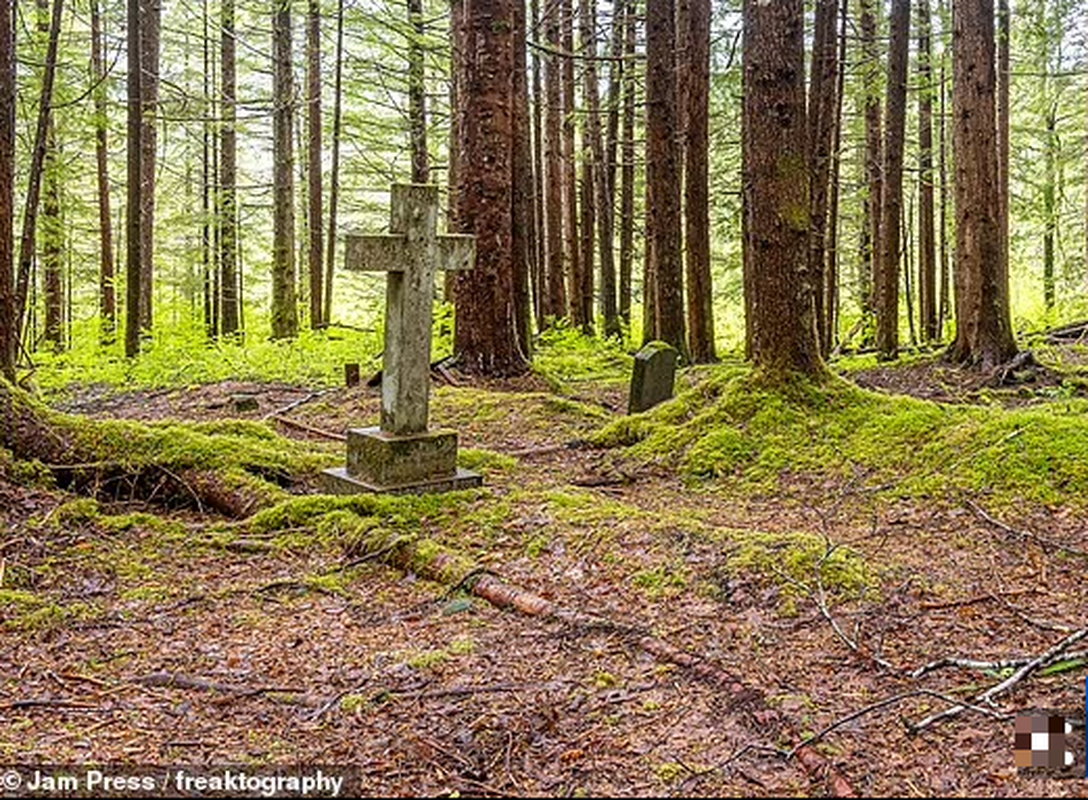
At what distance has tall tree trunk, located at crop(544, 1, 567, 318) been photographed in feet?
66.6

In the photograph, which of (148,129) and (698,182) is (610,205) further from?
(148,129)

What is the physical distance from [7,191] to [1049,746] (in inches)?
276

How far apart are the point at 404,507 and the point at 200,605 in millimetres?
1587

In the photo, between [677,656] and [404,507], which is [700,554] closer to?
[677,656]

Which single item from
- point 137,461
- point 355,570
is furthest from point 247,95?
point 355,570

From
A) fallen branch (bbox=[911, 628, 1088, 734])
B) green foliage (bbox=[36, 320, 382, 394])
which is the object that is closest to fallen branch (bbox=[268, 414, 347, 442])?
green foliage (bbox=[36, 320, 382, 394])

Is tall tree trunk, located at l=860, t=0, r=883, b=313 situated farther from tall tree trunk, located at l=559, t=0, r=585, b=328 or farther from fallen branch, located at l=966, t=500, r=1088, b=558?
fallen branch, located at l=966, t=500, r=1088, b=558

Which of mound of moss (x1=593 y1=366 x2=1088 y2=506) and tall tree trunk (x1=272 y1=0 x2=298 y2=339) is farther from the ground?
tall tree trunk (x1=272 y1=0 x2=298 y2=339)

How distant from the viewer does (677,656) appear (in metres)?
3.75

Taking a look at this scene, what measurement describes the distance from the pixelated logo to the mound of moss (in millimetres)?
3059

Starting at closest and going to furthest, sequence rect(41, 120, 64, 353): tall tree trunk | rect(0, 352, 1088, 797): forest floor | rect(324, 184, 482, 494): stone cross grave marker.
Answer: rect(0, 352, 1088, 797): forest floor, rect(324, 184, 482, 494): stone cross grave marker, rect(41, 120, 64, 353): tall tree trunk

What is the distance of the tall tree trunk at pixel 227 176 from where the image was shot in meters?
20.6

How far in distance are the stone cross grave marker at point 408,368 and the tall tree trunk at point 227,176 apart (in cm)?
1479

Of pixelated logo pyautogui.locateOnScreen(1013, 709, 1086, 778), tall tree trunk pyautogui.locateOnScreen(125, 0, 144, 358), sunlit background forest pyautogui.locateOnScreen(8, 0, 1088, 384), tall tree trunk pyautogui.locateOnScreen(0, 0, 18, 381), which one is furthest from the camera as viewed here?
sunlit background forest pyautogui.locateOnScreen(8, 0, 1088, 384)
